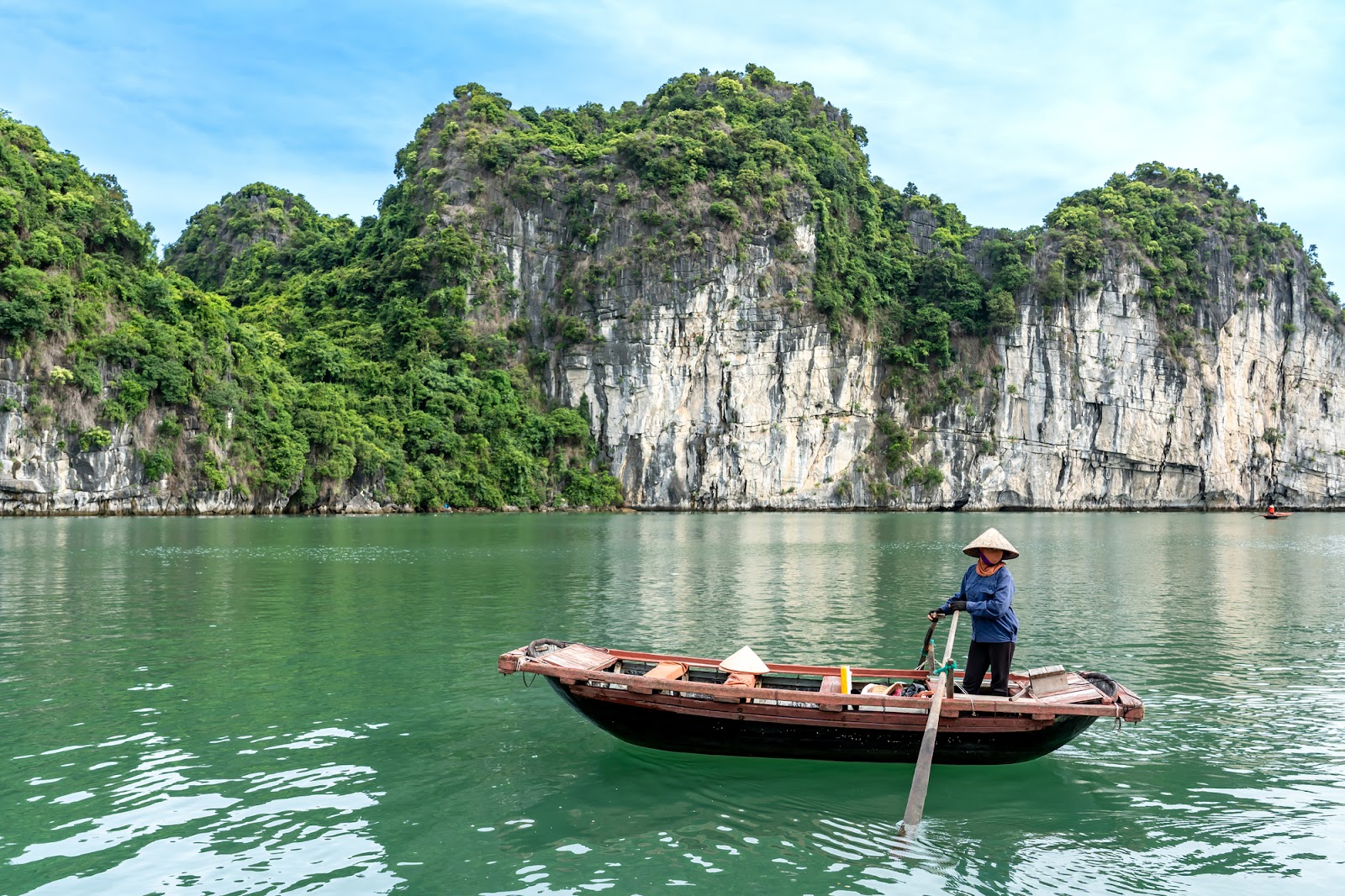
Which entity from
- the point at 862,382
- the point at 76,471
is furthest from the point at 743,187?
the point at 76,471

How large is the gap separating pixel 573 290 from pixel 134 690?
236 feet

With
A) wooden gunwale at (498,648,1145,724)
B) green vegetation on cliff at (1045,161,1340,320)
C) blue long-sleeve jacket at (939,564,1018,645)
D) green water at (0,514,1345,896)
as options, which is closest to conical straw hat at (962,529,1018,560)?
blue long-sleeve jacket at (939,564,1018,645)

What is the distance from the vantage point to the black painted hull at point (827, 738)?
896cm

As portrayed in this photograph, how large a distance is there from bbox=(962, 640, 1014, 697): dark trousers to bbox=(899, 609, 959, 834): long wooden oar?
372 millimetres

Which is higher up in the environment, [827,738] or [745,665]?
[745,665]

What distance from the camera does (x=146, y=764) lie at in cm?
885

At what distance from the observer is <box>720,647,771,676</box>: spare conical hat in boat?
32.2 feet

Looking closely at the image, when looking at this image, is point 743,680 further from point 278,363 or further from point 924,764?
point 278,363

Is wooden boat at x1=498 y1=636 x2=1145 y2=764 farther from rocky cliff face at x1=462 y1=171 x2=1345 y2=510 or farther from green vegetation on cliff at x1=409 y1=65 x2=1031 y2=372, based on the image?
green vegetation on cliff at x1=409 y1=65 x2=1031 y2=372

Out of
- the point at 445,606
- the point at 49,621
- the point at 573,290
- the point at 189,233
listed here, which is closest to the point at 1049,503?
the point at 573,290

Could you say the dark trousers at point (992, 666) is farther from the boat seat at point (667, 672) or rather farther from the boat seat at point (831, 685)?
the boat seat at point (667, 672)

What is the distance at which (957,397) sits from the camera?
8988 centimetres

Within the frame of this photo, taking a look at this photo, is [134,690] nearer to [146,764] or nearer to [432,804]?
[146,764]

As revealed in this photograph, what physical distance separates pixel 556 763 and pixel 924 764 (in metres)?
3.55
